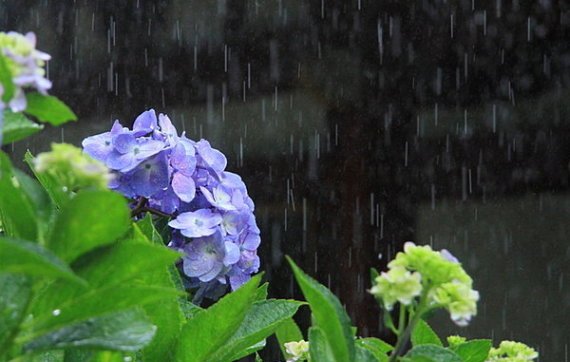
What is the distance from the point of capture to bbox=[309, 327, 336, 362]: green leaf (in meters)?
0.38

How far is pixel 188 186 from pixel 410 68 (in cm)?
361

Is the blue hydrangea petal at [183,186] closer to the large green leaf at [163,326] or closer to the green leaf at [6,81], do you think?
the large green leaf at [163,326]

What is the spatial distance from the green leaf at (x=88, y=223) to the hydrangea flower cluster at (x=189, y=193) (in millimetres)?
243

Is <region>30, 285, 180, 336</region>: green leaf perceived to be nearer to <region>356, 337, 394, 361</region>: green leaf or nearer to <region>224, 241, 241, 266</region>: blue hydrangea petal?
<region>356, 337, 394, 361</region>: green leaf

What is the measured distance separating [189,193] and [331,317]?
0.77ft

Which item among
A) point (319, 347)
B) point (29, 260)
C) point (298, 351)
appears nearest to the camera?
point (29, 260)

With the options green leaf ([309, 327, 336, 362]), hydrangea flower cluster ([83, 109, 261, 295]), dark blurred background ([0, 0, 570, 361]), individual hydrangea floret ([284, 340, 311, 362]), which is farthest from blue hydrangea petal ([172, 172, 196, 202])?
dark blurred background ([0, 0, 570, 361])

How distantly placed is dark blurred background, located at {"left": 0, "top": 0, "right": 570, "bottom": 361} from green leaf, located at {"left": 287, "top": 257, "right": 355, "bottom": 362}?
3.23m

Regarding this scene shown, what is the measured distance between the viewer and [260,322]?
462mm

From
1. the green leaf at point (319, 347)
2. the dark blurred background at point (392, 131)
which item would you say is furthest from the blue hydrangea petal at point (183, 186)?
the dark blurred background at point (392, 131)

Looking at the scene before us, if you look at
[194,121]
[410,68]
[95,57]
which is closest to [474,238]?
[410,68]

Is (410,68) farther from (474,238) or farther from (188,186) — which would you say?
(188,186)

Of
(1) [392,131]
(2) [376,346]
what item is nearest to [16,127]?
(2) [376,346]

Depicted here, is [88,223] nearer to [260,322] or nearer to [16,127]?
[16,127]
